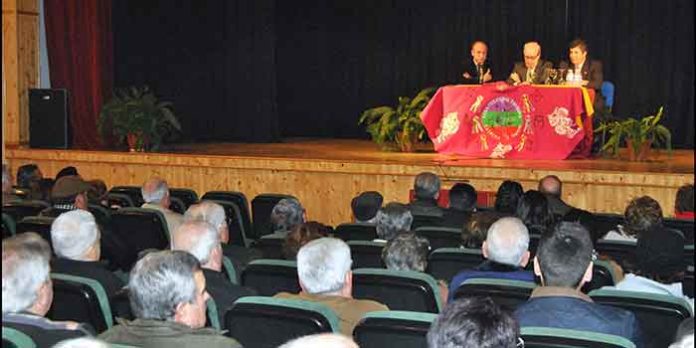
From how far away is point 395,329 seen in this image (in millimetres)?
3092

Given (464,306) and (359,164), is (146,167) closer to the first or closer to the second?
(359,164)

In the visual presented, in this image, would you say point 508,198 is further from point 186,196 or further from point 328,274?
point 328,274

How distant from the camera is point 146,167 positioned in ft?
34.6

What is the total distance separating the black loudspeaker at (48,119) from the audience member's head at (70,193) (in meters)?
4.82

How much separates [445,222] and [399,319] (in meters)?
3.31

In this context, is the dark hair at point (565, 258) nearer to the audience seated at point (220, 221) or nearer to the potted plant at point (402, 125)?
the audience seated at point (220, 221)

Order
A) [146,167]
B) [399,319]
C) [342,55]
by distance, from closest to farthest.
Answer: [399,319]
[146,167]
[342,55]

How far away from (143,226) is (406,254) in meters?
2.16

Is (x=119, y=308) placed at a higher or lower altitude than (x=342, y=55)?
lower

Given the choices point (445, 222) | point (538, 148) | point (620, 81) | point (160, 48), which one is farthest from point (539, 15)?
point (445, 222)

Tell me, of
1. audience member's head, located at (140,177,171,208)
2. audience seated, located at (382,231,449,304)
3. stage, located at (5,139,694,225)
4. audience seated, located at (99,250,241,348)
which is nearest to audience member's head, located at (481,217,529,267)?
audience seated, located at (382,231,449,304)

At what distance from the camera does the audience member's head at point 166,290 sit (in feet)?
10.0

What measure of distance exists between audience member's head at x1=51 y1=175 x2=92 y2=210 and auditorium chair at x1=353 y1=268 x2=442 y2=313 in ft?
9.50

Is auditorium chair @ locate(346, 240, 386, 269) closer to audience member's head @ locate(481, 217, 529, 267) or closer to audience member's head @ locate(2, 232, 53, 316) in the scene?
audience member's head @ locate(481, 217, 529, 267)
